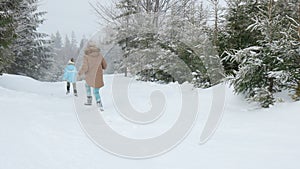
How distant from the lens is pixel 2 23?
11883mm

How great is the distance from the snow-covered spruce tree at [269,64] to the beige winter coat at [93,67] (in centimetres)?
354

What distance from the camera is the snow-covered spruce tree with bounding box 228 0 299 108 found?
6.90 meters

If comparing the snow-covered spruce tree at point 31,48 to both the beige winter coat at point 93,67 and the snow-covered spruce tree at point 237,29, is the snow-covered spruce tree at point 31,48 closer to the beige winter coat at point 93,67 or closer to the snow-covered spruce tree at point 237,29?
the beige winter coat at point 93,67

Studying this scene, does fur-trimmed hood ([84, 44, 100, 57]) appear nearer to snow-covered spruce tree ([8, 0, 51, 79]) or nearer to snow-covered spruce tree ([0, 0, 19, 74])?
snow-covered spruce tree ([0, 0, 19, 74])

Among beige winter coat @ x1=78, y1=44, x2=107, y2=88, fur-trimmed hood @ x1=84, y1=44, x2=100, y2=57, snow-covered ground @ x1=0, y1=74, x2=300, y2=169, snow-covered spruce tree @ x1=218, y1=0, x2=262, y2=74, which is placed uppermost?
snow-covered spruce tree @ x1=218, y1=0, x2=262, y2=74

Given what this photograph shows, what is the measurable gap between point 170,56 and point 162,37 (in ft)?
7.39

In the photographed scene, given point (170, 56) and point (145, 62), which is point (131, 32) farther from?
point (170, 56)

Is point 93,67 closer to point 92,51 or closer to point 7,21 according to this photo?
point 92,51

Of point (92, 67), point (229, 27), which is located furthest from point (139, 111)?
point (229, 27)

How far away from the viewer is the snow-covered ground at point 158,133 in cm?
374

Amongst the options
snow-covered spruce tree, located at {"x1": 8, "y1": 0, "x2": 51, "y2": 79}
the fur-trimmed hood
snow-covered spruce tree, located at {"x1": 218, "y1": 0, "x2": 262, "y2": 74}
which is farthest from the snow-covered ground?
snow-covered spruce tree, located at {"x1": 8, "y1": 0, "x2": 51, "y2": 79}

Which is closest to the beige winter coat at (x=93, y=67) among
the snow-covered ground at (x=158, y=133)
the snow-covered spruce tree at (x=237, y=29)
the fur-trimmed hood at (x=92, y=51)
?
the fur-trimmed hood at (x=92, y=51)

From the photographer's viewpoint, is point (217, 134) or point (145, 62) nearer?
point (217, 134)

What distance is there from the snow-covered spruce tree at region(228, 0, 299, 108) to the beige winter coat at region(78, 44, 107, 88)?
3.54 m
